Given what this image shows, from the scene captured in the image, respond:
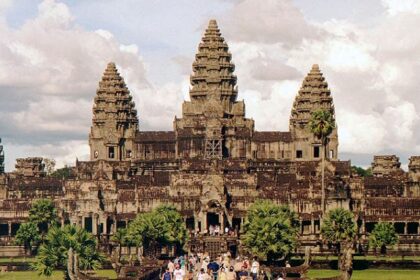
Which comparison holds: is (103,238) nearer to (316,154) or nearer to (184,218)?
(184,218)

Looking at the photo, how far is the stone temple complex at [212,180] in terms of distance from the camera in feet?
517

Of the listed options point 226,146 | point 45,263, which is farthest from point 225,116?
point 45,263

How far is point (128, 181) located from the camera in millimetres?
168875

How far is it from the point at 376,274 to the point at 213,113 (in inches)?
2815

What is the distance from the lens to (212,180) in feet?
513

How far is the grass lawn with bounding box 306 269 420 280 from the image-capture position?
114 m

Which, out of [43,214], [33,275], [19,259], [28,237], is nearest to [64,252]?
[33,275]

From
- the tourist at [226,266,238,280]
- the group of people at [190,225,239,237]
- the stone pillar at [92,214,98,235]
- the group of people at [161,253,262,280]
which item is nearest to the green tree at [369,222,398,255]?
the group of people at [190,225,239,237]

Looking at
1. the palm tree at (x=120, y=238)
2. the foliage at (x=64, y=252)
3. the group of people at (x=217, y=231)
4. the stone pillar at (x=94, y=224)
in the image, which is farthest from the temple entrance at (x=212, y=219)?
the foliage at (x=64, y=252)

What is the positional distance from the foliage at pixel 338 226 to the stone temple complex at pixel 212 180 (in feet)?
22.7

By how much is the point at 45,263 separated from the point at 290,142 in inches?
3340

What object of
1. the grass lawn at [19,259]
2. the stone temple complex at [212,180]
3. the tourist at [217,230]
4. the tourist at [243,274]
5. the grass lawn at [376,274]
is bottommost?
the grass lawn at [376,274]

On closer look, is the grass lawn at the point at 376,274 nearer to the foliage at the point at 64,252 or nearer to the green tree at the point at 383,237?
the green tree at the point at 383,237

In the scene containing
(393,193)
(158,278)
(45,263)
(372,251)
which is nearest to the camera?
(158,278)
